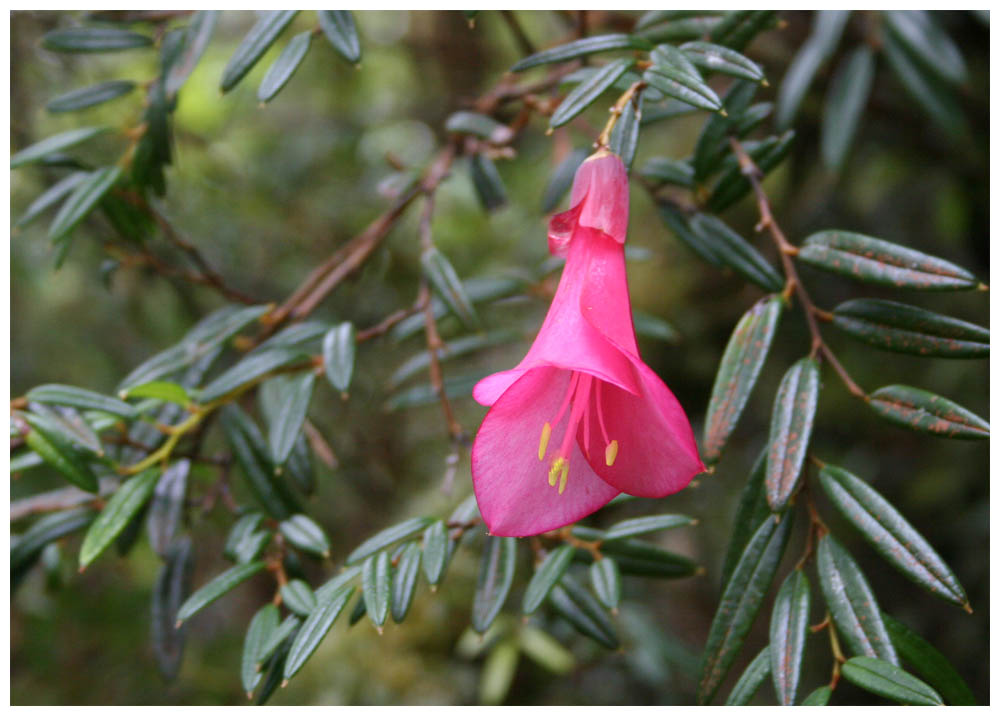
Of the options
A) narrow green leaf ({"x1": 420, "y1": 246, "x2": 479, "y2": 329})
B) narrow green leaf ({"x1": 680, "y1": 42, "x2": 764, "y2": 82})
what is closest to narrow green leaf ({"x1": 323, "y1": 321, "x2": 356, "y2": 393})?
narrow green leaf ({"x1": 420, "y1": 246, "x2": 479, "y2": 329})

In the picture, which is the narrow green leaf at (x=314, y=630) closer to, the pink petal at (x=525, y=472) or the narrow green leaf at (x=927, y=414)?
the pink petal at (x=525, y=472)

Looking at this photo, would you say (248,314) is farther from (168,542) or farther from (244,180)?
(244,180)

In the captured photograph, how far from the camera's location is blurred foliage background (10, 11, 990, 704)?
1336 mm

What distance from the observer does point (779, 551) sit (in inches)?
24.4

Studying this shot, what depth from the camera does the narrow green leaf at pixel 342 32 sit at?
0.73 metres

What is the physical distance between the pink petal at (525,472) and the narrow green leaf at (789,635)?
0.53 ft

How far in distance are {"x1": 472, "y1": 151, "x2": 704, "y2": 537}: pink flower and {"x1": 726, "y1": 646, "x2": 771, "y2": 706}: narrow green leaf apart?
0.55 ft

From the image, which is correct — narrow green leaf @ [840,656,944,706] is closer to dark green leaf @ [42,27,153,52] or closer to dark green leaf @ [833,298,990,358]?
dark green leaf @ [833,298,990,358]

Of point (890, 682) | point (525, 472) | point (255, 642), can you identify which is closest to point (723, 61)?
point (525, 472)

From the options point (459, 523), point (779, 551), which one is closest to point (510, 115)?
point (459, 523)

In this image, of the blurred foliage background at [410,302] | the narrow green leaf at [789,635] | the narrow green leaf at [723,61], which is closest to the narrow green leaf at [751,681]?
the narrow green leaf at [789,635]

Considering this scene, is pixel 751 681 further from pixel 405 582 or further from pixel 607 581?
pixel 405 582

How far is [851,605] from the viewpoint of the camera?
59 cm

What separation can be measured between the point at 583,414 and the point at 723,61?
31 centimetres
